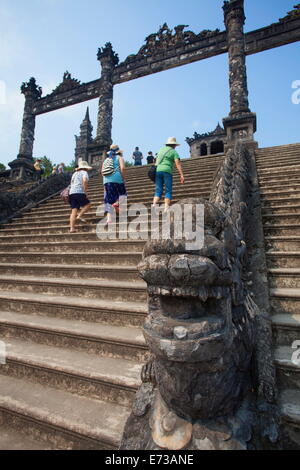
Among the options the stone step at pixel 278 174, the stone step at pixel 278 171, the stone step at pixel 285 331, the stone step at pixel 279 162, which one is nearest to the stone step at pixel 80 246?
the stone step at pixel 285 331

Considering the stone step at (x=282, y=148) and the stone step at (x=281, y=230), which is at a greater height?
the stone step at (x=282, y=148)

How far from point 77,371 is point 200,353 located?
4.73 feet

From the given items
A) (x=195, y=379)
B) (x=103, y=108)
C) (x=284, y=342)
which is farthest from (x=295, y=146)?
(x=103, y=108)

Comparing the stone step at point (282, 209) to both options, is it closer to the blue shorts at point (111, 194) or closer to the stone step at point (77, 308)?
the stone step at point (77, 308)

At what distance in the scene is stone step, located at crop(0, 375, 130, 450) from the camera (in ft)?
5.56

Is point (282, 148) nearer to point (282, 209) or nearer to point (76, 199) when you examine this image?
point (282, 209)

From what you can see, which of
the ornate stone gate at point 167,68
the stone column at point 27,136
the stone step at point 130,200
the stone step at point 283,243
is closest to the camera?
the stone step at point 283,243

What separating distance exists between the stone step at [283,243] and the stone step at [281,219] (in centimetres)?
44

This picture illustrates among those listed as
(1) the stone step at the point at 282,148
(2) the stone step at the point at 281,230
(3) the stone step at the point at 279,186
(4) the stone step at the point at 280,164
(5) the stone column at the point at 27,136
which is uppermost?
(5) the stone column at the point at 27,136

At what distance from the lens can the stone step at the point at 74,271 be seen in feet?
11.3

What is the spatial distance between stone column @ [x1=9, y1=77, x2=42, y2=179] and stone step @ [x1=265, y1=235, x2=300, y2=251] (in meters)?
14.3

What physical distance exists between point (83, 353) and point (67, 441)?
0.77 m

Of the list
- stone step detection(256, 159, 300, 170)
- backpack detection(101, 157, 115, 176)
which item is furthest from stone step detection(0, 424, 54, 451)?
stone step detection(256, 159, 300, 170)

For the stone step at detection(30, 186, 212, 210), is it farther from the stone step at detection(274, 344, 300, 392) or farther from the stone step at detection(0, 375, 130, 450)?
the stone step at detection(0, 375, 130, 450)
